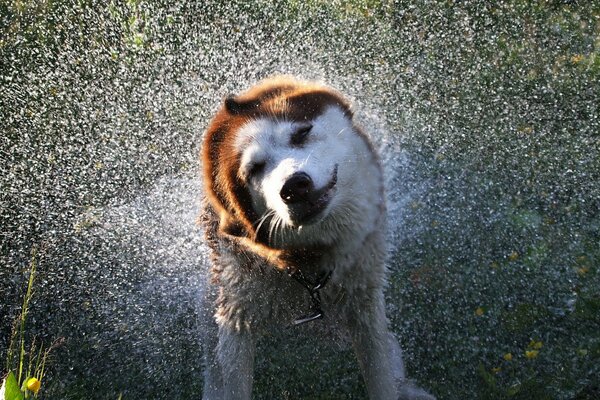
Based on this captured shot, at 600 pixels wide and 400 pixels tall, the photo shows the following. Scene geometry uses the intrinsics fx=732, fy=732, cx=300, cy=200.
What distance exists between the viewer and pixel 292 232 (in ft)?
10.8

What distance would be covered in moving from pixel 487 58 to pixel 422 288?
7.24 feet

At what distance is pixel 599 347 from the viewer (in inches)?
154

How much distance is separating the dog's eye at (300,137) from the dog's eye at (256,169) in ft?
0.53

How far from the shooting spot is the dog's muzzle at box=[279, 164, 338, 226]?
291 centimetres

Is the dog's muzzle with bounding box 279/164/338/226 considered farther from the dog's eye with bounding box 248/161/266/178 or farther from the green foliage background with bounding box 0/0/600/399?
the green foliage background with bounding box 0/0/600/399

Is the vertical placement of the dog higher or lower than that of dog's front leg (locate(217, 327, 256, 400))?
higher

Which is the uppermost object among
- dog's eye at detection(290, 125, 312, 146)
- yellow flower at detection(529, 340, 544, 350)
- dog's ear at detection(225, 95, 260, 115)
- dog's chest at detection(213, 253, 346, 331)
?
dog's ear at detection(225, 95, 260, 115)

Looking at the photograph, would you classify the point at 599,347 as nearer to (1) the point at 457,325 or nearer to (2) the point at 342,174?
(1) the point at 457,325

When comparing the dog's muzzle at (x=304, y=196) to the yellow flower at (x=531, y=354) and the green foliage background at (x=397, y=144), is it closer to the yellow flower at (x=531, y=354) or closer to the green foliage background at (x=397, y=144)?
the green foliage background at (x=397, y=144)

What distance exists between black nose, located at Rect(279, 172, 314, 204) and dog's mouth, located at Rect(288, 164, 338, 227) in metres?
0.03

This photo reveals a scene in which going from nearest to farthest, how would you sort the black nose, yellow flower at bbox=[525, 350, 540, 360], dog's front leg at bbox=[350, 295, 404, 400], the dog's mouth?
the black nose
the dog's mouth
dog's front leg at bbox=[350, 295, 404, 400]
yellow flower at bbox=[525, 350, 540, 360]

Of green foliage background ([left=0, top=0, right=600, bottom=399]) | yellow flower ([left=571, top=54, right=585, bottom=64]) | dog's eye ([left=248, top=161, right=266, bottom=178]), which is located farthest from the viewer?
yellow flower ([left=571, top=54, right=585, bottom=64])

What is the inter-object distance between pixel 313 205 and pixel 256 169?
0.32 meters

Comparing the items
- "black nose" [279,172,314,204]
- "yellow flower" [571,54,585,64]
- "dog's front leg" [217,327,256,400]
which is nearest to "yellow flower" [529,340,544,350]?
"dog's front leg" [217,327,256,400]
